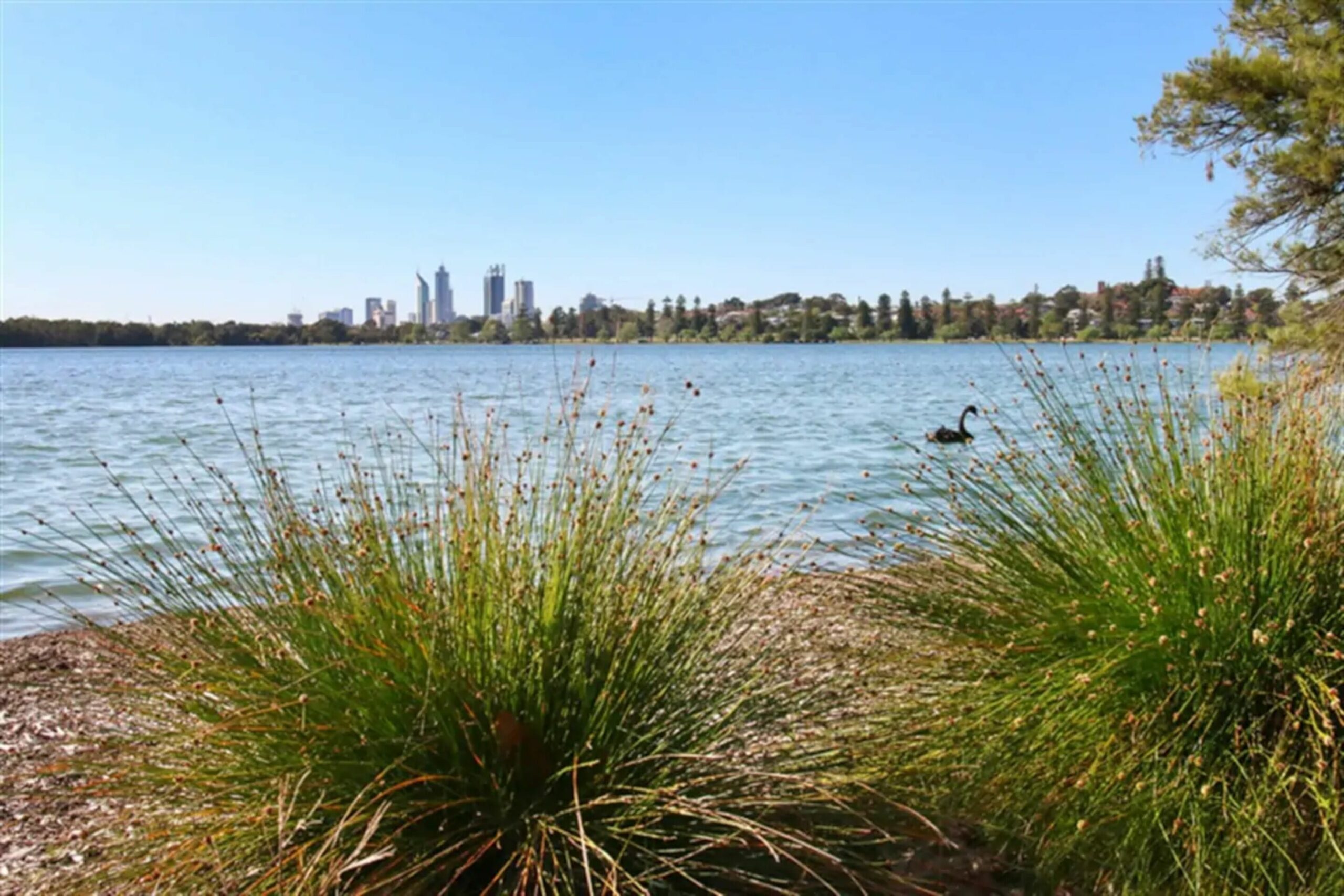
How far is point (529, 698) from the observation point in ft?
9.77

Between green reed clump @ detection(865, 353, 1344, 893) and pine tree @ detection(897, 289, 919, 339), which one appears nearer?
green reed clump @ detection(865, 353, 1344, 893)

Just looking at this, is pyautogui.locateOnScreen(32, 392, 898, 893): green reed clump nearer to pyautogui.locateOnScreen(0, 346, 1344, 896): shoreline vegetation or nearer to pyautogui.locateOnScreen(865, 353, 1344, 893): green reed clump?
pyautogui.locateOnScreen(0, 346, 1344, 896): shoreline vegetation

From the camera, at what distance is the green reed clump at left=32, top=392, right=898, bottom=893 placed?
2.77 m

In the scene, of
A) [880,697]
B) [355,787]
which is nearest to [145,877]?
[355,787]

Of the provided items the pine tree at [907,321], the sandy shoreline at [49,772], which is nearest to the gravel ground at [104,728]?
the sandy shoreline at [49,772]

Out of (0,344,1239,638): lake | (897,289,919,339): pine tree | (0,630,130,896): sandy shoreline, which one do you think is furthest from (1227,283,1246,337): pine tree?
(897,289,919,339): pine tree

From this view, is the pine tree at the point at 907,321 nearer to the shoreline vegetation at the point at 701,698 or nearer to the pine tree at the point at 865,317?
the pine tree at the point at 865,317

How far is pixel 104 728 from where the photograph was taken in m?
3.68

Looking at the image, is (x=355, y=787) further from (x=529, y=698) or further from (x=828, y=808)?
(x=828, y=808)

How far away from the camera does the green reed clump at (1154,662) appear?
3154 millimetres

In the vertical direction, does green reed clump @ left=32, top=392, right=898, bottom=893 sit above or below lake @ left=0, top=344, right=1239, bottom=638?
above

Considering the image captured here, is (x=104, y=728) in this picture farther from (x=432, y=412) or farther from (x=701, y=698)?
(x=432, y=412)

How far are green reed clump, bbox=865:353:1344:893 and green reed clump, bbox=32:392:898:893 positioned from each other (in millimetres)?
615

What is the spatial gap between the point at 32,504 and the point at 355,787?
12286 mm
